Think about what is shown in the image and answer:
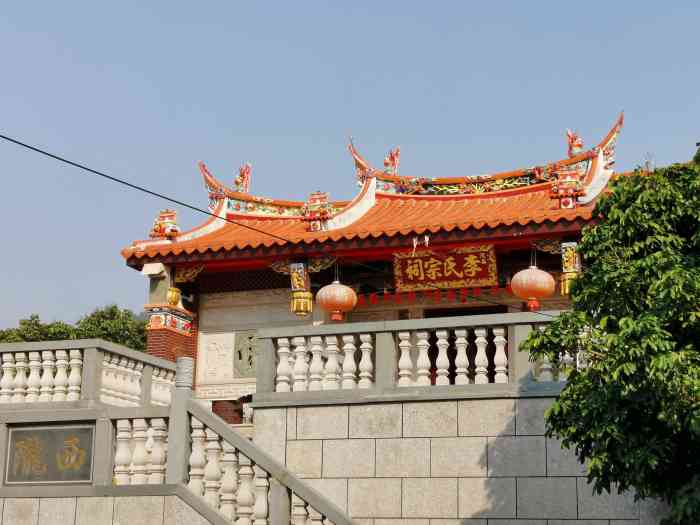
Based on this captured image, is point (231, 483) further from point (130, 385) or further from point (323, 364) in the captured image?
point (130, 385)

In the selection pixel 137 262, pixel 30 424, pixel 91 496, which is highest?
pixel 137 262

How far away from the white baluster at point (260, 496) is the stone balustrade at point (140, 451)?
0.98 metres

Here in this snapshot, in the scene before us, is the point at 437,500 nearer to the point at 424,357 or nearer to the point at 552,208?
the point at 424,357

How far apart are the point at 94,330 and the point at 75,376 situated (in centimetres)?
2485

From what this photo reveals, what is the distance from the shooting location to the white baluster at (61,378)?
11.2 m

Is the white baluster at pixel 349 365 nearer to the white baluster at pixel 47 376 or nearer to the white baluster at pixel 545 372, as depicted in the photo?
the white baluster at pixel 545 372

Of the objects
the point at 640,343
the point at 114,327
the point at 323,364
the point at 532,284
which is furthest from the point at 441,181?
the point at 114,327

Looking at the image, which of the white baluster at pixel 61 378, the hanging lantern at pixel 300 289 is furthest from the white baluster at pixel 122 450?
the hanging lantern at pixel 300 289

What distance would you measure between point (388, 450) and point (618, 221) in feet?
12.0

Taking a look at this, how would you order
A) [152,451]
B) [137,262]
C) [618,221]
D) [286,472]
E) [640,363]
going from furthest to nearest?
[137,262] → [152,451] → [286,472] → [618,221] → [640,363]

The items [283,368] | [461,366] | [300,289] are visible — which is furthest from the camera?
[300,289]

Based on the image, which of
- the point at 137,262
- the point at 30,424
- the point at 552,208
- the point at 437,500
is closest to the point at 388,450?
the point at 437,500

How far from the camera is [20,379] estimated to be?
37.4 ft

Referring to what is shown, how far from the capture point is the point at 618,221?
8.76 m
